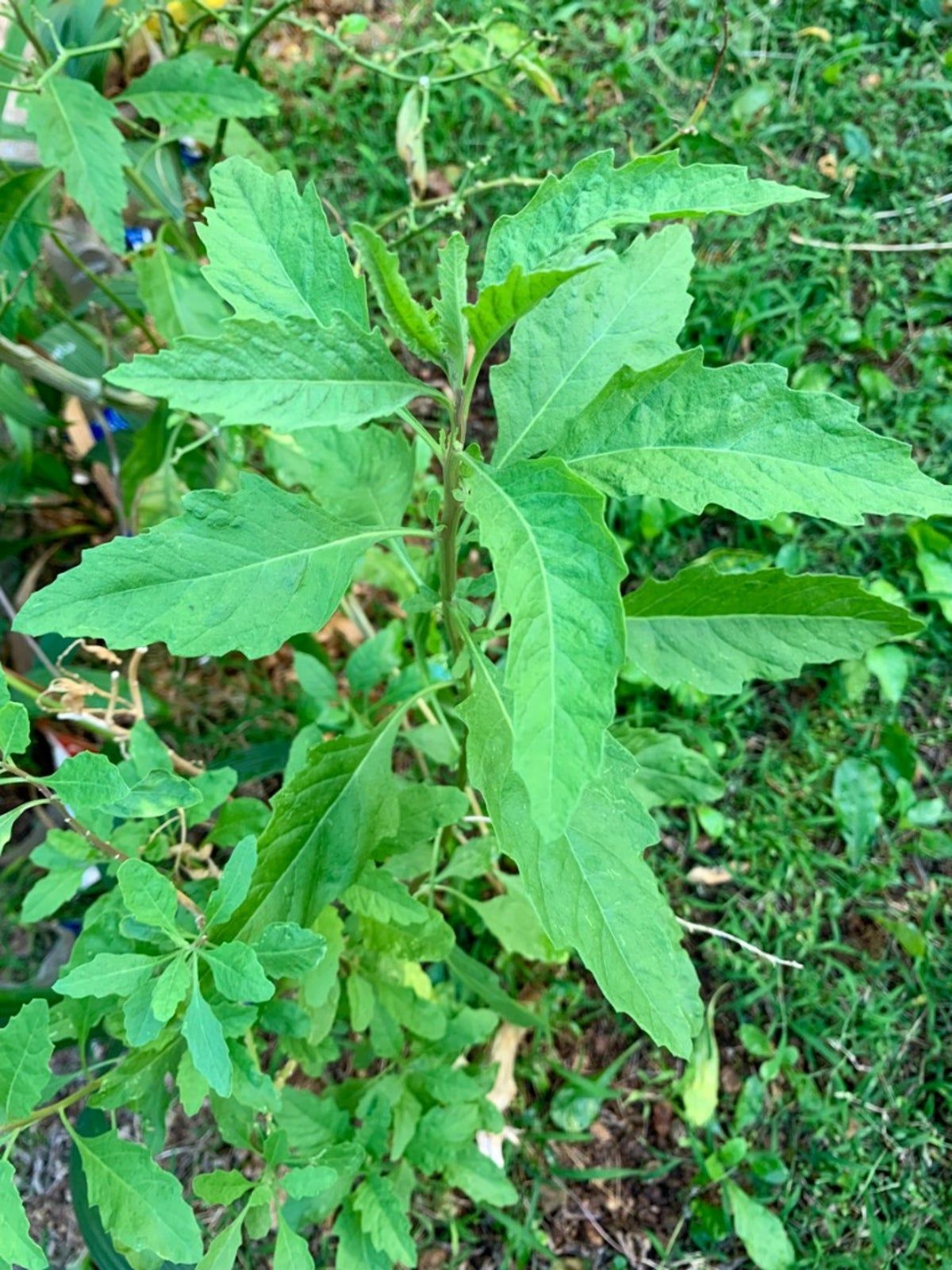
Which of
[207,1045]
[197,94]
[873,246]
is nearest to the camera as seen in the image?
[207,1045]

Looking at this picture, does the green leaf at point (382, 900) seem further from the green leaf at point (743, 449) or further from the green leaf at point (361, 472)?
the green leaf at point (743, 449)

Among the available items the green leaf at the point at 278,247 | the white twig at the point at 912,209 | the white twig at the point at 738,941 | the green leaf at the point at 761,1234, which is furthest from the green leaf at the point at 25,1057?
the white twig at the point at 912,209

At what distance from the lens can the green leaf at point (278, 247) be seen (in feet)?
3.68

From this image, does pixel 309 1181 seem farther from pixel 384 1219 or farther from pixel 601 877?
pixel 601 877

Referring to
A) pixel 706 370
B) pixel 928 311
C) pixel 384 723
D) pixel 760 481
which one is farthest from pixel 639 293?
pixel 928 311

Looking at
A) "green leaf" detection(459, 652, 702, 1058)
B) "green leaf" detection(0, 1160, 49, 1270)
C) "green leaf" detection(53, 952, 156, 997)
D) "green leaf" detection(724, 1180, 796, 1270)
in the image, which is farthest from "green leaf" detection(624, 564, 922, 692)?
"green leaf" detection(724, 1180, 796, 1270)

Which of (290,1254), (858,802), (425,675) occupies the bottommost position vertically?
(858,802)

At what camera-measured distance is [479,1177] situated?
68.8 inches

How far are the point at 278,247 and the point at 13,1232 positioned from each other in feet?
3.79

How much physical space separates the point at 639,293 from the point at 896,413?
66.3 inches

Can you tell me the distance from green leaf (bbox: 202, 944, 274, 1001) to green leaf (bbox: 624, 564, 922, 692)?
0.67 meters

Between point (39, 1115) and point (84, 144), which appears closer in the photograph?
point (39, 1115)

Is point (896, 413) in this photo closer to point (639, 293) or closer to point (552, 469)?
point (639, 293)

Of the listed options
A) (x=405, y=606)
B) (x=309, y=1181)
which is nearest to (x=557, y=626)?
(x=405, y=606)
